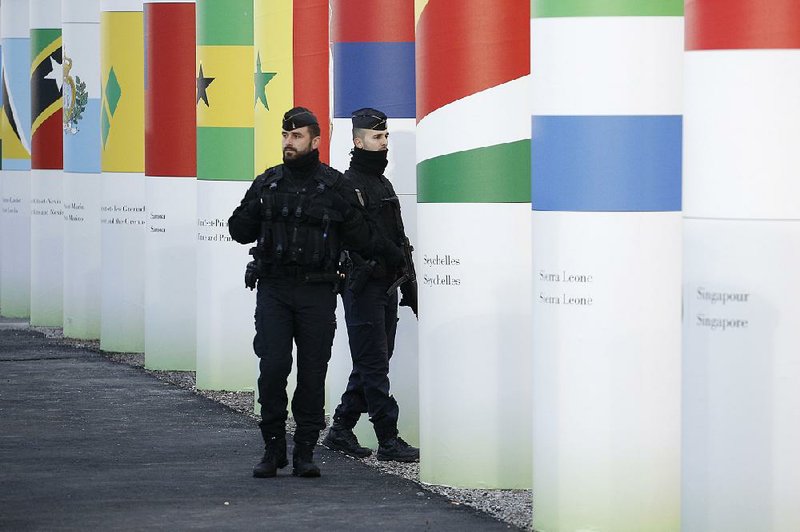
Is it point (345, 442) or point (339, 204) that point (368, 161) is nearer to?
point (339, 204)

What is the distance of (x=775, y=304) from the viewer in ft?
25.8

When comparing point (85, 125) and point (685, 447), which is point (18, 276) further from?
point (685, 447)

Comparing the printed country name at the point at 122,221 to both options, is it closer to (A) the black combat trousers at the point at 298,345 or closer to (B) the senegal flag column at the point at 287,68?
(B) the senegal flag column at the point at 287,68

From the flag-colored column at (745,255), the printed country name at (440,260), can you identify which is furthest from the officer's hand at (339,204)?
the flag-colored column at (745,255)

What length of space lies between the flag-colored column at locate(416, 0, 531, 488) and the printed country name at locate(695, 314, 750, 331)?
7.65 feet

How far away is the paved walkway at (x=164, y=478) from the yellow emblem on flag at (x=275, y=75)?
1969 mm

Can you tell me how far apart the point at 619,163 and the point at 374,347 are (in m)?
3.20

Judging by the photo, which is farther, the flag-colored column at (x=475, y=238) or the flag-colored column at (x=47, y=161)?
the flag-colored column at (x=47, y=161)

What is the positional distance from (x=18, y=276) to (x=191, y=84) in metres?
8.09

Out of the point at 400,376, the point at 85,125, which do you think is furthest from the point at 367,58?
the point at 85,125

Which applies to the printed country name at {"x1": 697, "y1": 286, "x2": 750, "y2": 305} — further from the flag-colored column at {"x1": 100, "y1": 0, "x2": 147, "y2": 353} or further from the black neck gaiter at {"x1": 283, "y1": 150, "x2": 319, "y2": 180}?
the flag-colored column at {"x1": 100, "y1": 0, "x2": 147, "y2": 353}

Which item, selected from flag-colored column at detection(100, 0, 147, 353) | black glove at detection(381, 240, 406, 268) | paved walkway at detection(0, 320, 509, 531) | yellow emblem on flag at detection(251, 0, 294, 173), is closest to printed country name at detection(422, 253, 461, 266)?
black glove at detection(381, 240, 406, 268)

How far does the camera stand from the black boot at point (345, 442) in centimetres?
1196

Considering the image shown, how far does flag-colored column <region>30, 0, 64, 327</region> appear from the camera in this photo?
22.0 meters
